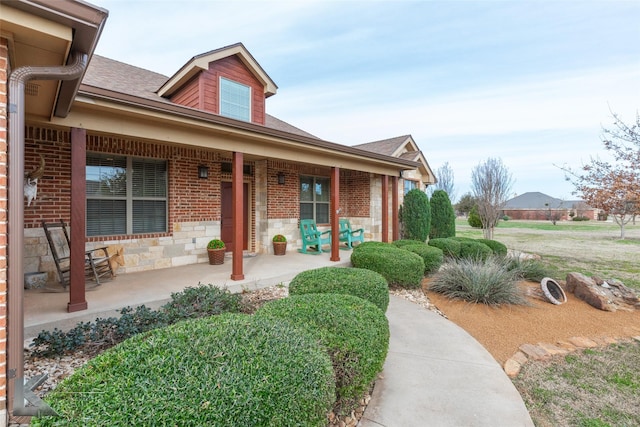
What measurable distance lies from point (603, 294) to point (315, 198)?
280 inches

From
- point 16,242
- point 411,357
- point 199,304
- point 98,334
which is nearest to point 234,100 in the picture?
point 199,304

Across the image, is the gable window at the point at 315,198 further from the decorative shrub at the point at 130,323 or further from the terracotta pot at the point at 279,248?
the decorative shrub at the point at 130,323

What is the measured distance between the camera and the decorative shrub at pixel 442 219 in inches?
451

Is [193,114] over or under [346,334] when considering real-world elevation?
over

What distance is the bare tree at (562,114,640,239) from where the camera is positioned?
5.83 meters

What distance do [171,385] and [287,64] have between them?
465 inches

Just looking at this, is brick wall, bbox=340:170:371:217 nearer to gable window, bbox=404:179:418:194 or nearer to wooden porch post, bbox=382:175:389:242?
wooden porch post, bbox=382:175:389:242

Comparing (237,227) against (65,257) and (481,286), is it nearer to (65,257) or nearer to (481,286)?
(65,257)

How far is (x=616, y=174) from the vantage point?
20.4ft

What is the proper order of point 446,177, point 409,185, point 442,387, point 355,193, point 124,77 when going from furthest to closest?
point 446,177
point 409,185
point 355,193
point 124,77
point 442,387

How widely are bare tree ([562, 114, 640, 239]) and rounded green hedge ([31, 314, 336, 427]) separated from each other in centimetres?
739

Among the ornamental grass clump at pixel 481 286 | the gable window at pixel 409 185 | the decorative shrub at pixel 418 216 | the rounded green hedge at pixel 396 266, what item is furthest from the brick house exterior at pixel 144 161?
the ornamental grass clump at pixel 481 286

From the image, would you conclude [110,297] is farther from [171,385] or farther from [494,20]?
[494,20]

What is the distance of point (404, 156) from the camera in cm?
1286
